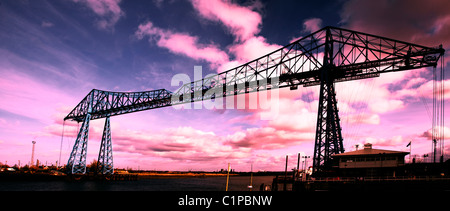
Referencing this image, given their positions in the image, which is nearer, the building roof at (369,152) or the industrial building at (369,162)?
the industrial building at (369,162)

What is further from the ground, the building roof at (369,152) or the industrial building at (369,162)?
the building roof at (369,152)

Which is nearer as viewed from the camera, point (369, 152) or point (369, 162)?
point (369, 162)

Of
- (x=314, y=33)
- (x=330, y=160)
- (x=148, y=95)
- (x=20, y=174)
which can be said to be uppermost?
(x=314, y=33)

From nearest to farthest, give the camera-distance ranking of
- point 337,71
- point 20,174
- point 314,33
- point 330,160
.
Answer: point 330,160, point 337,71, point 314,33, point 20,174

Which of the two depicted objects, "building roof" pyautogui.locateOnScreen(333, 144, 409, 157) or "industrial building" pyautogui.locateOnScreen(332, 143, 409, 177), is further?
"building roof" pyautogui.locateOnScreen(333, 144, 409, 157)

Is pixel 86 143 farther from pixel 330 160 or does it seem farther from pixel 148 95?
pixel 330 160

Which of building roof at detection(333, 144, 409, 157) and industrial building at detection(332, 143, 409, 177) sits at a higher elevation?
building roof at detection(333, 144, 409, 157)

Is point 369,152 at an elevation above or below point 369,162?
above

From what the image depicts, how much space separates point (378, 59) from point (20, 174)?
99078mm
